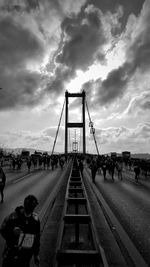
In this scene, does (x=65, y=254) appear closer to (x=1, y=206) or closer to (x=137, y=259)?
(x=137, y=259)

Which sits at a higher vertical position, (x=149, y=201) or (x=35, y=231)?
(x=35, y=231)

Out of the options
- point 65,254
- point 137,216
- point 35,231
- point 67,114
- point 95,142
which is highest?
point 67,114

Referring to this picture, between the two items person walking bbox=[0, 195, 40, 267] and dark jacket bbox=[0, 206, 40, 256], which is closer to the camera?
person walking bbox=[0, 195, 40, 267]

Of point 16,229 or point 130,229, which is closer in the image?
point 16,229

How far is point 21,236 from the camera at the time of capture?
8.20 ft

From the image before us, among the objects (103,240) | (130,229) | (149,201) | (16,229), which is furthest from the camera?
(149,201)

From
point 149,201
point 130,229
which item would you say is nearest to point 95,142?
point 149,201

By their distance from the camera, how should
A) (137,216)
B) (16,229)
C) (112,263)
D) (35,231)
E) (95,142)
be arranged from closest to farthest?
(16,229)
(35,231)
(112,263)
(137,216)
(95,142)

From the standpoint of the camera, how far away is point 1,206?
7953 mm

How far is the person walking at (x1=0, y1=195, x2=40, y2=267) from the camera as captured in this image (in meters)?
2.43

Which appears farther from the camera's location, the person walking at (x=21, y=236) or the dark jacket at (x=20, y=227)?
the dark jacket at (x=20, y=227)

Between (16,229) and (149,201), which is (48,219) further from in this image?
(149,201)

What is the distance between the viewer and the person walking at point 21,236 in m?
2.43

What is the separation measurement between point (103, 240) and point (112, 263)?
3.43 feet
